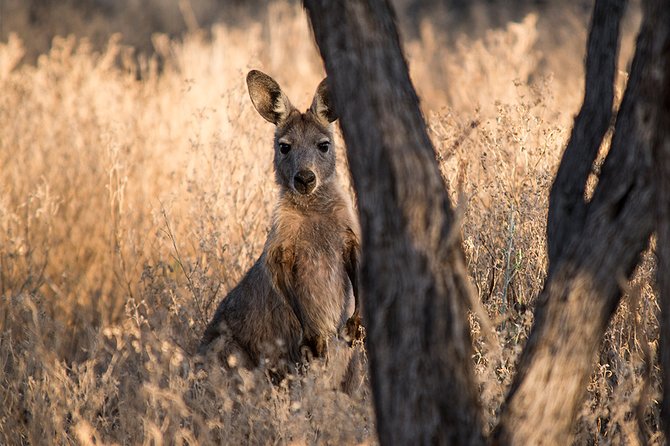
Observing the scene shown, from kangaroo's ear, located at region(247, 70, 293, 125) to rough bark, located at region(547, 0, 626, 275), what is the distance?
2.94 meters

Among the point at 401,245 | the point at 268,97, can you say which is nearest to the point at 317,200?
the point at 268,97

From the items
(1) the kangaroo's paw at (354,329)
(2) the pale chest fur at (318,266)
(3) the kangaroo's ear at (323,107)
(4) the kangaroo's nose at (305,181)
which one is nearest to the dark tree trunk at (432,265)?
(1) the kangaroo's paw at (354,329)

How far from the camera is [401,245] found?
2926mm

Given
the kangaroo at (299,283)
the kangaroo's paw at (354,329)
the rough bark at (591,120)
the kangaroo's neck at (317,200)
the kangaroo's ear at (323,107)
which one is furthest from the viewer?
the kangaroo's ear at (323,107)

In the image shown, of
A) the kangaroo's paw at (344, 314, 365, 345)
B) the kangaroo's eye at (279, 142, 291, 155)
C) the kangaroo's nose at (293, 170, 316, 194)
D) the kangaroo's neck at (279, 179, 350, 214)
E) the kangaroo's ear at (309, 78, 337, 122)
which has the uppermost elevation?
the kangaroo's ear at (309, 78, 337, 122)

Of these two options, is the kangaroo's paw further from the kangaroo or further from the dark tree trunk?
the dark tree trunk

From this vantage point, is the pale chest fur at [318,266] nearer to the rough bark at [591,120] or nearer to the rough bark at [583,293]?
the rough bark at [591,120]

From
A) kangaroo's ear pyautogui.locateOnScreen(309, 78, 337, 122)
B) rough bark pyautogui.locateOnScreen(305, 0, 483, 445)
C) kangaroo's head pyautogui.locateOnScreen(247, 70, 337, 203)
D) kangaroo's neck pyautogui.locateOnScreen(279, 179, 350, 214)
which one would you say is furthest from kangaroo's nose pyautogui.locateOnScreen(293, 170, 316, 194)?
rough bark pyautogui.locateOnScreen(305, 0, 483, 445)

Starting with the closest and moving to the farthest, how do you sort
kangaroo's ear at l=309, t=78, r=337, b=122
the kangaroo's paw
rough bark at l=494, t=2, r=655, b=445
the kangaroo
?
rough bark at l=494, t=2, r=655, b=445 < the kangaroo's paw < the kangaroo < kangaroo's ear at l=309, t=78, r=337, b=122

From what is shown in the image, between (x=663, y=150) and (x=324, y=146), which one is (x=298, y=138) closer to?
(x=324, y=146)

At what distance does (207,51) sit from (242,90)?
4.55 metres

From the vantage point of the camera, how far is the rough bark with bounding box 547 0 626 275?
3184 millimetres

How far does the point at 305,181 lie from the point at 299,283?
1.98ft

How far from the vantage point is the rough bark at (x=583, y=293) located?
2846 mm
